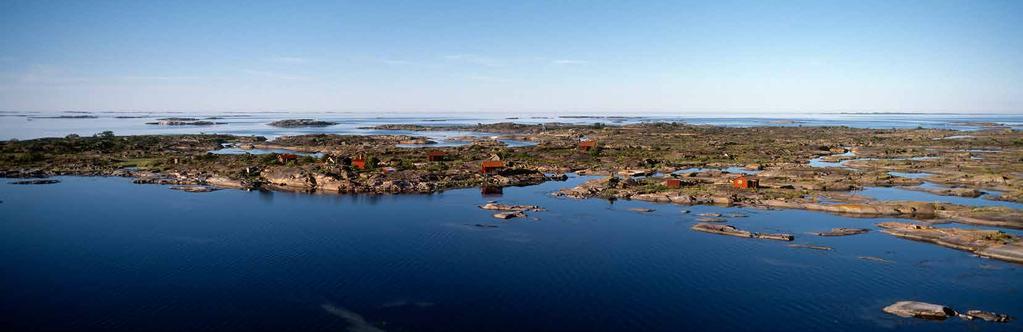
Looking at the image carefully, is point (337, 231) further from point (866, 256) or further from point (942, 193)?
point (942, 193)

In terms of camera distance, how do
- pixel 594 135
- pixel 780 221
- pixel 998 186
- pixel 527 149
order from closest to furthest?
pixel 780 221 < pixel 998 186 < pixel 527 149 < pixel 594 135

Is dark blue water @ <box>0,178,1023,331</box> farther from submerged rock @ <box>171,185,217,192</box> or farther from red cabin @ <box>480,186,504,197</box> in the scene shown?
submerged rock @ <box>171,185,217,192</box>

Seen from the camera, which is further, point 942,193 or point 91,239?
point 942,193

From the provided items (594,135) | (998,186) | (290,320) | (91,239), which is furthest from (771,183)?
(594,135)

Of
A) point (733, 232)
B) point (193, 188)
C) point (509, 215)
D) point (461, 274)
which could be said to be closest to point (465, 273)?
point (461, 274)

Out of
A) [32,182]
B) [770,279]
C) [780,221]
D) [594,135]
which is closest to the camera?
[770,279]
